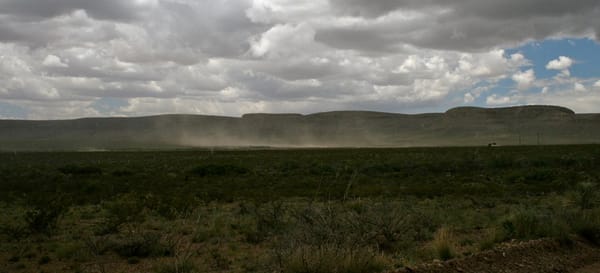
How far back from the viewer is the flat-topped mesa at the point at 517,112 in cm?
15200

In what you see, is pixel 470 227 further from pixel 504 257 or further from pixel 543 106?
pixel 543 106

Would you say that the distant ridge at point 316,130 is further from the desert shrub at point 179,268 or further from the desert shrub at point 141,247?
the desert shrub at point 179,268

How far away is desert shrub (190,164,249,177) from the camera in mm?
35281

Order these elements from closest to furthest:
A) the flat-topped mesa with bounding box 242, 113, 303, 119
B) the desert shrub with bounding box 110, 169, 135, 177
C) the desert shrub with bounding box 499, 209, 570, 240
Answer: the desert shrub with bounding box 499, 209, 570, 240 → the desert shrub with bounding box 110, 169, 135, 177 → the flat-topped mesa with bounding box 242, 113, 303, 119

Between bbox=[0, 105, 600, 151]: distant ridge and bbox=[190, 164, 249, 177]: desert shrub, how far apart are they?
106924 millimetres

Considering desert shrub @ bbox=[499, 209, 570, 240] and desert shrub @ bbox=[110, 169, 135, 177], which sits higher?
desert shrub @ bbox=[499, 209, 570, 240]

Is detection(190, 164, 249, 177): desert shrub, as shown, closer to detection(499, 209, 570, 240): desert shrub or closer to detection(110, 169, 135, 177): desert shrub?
detection(110, 169, 135, 177): desert shrub

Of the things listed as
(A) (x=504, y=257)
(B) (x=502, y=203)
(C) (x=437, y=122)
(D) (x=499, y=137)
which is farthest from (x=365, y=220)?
(C) (x=437, y=122)

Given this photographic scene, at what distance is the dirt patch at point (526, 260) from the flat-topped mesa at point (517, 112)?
15568cm

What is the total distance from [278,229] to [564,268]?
627 centimetres

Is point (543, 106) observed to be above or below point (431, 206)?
above

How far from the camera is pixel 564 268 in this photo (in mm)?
8602

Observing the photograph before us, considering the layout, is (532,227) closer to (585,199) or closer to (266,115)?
(585,199)

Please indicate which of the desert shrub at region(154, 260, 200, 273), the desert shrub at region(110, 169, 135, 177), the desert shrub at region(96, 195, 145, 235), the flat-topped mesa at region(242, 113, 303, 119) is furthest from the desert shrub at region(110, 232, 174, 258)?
the flat-topped mesa at region(242, 113, 303, 119)
